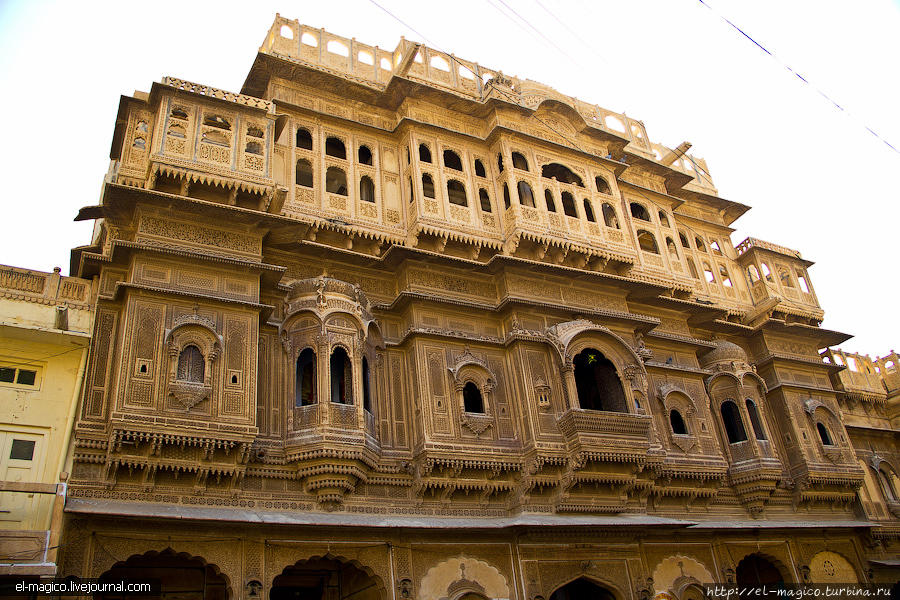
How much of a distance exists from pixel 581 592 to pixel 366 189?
9.98 m

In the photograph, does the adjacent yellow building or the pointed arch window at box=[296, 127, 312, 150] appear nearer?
the adjacent yellow building

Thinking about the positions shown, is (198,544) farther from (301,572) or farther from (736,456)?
(736,456)

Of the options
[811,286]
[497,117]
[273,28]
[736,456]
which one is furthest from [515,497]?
[811,286]

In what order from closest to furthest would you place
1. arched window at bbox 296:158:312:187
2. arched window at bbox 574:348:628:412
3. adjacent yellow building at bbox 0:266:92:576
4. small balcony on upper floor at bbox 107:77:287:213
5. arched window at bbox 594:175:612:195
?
adjacent yellow building at bbox 0:266:92:576 < small balcony on upper floor at bbox 107:77:287:213 < arched window at bbox 574:348:628:412 < arched window at bbox 296:158:312:187 < arched window at bbox 594:175:612:195

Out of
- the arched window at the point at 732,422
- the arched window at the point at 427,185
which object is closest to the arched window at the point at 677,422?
the arched window at the point at 732,422

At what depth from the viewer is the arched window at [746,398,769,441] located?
17.8m

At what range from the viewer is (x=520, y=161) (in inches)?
709

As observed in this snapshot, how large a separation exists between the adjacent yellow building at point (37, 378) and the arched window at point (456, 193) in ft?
27.6

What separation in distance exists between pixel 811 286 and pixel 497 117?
11.4 meters

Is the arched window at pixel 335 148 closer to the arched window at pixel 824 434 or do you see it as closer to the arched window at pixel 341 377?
the arched window at pixel 341 377

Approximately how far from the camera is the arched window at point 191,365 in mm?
11742

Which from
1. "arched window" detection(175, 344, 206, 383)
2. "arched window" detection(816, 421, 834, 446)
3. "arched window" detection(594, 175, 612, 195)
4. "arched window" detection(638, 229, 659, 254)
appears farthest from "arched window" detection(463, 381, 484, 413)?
"arched window" detection(816, 421, 834, 446)

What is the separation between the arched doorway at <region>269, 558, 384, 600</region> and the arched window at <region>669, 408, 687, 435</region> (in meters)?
8.30

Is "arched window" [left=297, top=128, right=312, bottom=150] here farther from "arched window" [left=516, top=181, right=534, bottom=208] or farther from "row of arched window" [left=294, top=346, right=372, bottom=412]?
"row of arched window" [left=294, top=346, right=372, bottom=412]
